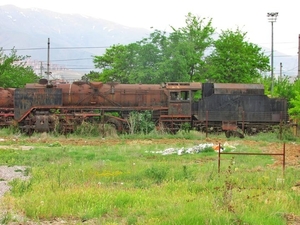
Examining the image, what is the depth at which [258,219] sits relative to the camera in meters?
8.23

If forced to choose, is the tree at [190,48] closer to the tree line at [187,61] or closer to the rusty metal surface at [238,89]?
the tree line at [187,61]

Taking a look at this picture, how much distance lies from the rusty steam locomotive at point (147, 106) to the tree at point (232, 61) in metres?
13.4

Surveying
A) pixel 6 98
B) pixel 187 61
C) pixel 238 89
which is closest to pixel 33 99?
pixel 6 98

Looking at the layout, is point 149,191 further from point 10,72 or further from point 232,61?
point 232,61

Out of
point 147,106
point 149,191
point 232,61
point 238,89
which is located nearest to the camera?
point 149,191

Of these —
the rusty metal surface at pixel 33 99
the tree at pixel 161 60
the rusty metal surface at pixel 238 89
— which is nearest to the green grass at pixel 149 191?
the rusty metal surface at pixel 33 99

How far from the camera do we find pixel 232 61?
4447cm

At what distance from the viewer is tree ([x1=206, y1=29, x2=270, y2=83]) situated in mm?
44312

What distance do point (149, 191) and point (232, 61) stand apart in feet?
115

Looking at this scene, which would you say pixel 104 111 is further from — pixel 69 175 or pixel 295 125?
pixel 69 175

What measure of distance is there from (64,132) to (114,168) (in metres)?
14.7

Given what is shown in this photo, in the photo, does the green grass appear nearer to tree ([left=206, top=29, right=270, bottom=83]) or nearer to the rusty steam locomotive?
the rusty steam locomotive

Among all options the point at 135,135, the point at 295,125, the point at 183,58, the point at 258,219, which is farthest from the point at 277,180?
the point at 183,58

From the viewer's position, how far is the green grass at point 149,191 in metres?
8.65
